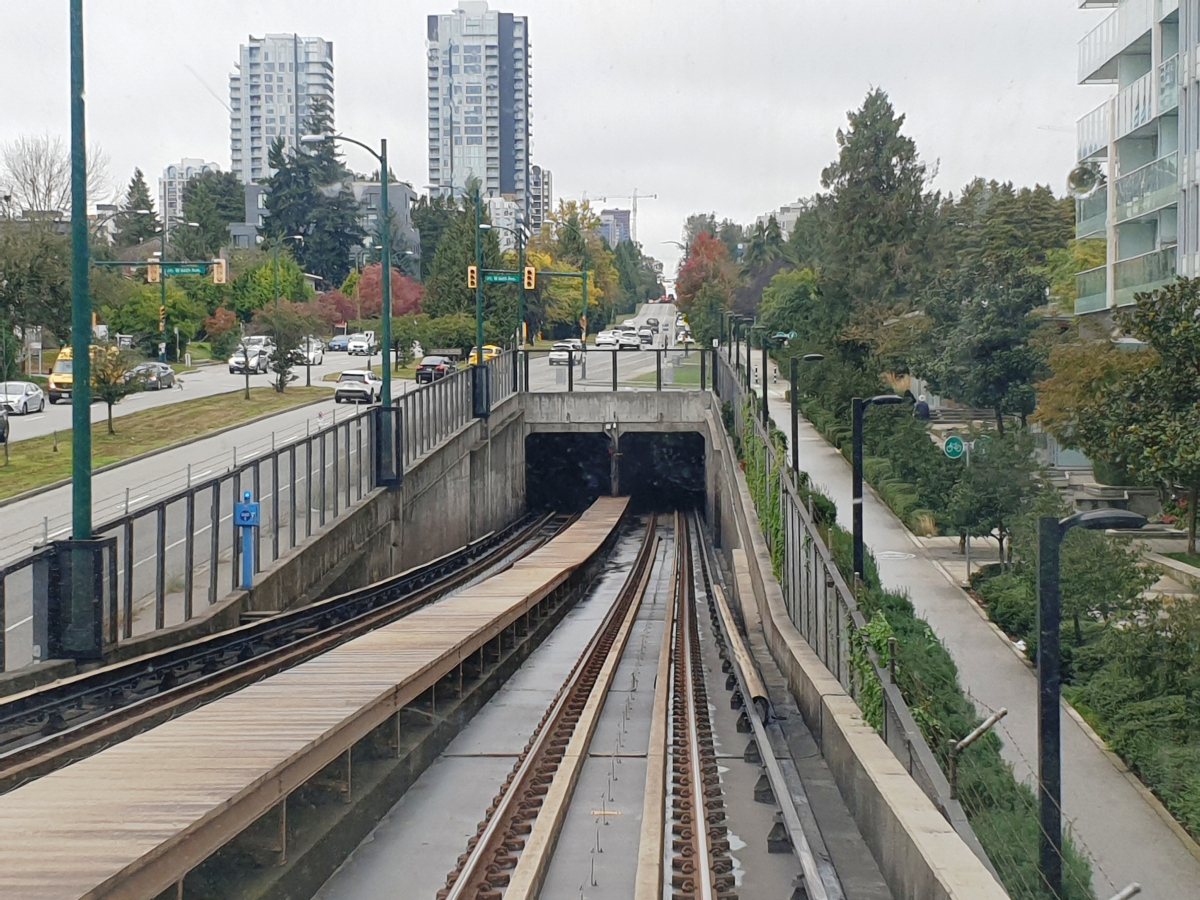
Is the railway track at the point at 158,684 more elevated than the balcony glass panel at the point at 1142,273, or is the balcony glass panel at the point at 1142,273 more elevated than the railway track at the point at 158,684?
the balcony glass panel at the point at 1142,273

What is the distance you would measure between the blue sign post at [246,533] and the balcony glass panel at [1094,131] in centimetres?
3288

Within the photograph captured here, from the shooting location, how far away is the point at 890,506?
1703 inches

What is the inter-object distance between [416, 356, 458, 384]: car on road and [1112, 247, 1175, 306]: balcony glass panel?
3056cm

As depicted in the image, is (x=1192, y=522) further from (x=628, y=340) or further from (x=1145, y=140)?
(x=628, y=340)

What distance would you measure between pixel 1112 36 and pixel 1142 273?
825 cm

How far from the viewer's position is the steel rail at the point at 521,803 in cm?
942

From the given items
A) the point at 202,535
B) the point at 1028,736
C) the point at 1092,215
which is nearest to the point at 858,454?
the point at 1028,736

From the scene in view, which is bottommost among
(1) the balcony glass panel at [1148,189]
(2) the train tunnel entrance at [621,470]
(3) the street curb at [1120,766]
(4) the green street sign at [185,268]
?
(3) the street curb at [1120,766]

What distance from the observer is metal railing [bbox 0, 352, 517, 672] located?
14.7 meters

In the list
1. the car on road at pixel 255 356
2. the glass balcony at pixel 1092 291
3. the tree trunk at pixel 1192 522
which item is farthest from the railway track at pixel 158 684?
the car on road at pixel 255 356

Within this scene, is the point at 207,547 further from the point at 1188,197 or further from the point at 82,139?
the point at 1188,197

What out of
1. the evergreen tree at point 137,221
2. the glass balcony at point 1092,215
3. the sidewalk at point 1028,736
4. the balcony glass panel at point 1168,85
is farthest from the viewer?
the evergreen tree at point 137,221

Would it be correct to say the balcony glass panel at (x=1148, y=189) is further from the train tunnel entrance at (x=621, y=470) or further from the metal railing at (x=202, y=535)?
the metal railing at (x=202, y=535)

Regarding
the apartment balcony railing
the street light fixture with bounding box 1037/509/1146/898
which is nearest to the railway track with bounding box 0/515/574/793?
the street light fixture with bounding box 1037/509/1146/898
